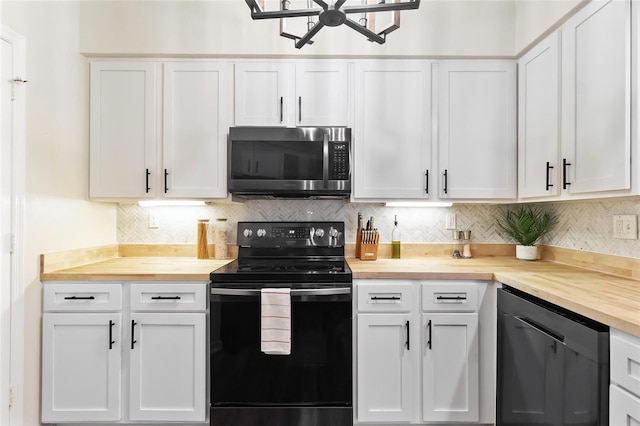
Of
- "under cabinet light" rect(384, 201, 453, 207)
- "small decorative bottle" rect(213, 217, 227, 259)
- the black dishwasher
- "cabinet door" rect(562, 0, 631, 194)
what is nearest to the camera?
the black dishwasher

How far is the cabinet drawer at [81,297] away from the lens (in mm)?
2020

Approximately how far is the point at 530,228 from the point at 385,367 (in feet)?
4.45

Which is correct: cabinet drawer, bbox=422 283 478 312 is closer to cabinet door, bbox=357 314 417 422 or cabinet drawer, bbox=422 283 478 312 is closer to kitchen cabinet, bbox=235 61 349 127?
cabinet door, bbox=357 314 417 422

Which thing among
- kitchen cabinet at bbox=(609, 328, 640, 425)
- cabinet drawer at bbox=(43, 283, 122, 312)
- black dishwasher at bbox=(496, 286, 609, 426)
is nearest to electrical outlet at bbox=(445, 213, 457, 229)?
black dishwasher at bbox=(496, 286, 609, 426)

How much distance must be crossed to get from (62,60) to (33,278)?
126 cm

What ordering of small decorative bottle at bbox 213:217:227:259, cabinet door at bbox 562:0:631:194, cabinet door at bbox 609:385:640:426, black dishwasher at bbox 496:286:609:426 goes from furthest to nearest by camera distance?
Result: small decorative bottle at bbox 213:217:227:259 < cabinet door at bbox 562:0:631:194 < black dishwasher at bbox 496:286:609:426 < cabinet door at bbox 609:385:640:426

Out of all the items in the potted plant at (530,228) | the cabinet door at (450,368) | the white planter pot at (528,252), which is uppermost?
the potted plant at (530,228)

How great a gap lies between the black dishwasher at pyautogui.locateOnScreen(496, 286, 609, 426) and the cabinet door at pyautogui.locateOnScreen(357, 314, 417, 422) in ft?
1.55

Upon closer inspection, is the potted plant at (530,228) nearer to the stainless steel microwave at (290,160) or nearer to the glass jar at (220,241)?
the stainless steel microwave at (290,160)

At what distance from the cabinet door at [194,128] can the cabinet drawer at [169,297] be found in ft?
2.04

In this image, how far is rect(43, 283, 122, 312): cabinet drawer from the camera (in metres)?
2.02

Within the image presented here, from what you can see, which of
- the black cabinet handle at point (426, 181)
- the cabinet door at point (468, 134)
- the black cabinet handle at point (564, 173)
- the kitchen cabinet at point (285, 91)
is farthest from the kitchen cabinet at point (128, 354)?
the black cabinet handle at point (564, 173)

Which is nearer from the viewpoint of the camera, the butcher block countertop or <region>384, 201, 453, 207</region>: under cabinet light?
the butcher block countertop

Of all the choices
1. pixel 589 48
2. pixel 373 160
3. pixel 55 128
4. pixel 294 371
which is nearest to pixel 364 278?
pixel 294 371
